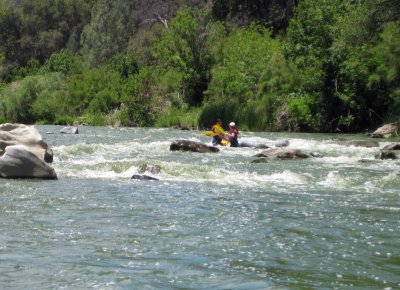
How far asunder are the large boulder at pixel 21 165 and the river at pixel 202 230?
372mm

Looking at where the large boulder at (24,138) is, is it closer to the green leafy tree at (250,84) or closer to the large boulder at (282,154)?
the large boulder at (282,154)

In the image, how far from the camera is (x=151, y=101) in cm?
4591

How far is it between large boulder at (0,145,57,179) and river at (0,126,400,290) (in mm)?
372

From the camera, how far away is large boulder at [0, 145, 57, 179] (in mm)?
13625

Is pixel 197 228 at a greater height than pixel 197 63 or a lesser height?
lesser

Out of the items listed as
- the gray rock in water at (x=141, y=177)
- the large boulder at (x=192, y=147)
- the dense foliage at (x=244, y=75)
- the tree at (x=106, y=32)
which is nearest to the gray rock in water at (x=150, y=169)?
the gray rock in water at (x=141, y=177)

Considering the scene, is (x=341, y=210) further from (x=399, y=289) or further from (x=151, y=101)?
(x=151, y=101)

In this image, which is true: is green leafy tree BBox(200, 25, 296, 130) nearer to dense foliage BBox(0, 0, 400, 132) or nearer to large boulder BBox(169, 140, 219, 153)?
dense foliage BBox(0, 0, 400, 132)

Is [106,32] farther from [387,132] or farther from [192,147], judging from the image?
[192,147]

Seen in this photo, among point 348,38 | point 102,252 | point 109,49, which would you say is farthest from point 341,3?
point 109,49

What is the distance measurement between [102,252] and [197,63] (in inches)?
1483

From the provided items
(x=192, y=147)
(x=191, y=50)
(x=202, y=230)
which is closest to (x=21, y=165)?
(x=202, y=230)

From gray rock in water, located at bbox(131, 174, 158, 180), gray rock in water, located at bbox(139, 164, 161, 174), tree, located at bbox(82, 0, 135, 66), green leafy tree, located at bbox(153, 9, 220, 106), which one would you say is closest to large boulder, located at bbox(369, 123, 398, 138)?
green leafy tree, located at bbox(153, 9, 220, 106)

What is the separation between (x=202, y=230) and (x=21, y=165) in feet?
21.1
